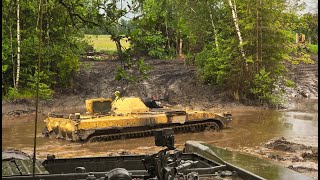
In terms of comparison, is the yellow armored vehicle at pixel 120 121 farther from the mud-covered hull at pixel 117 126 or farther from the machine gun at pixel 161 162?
the machine gun at pixel 161 162

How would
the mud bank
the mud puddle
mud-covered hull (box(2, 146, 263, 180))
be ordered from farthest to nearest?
the mud puddle < the mud bank < mud-covered hull (box(2, 146, 263, 180))

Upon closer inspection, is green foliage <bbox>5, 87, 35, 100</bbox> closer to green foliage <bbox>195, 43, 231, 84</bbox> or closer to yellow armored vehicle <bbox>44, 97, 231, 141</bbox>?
yellow armored vehicle <bbox>44, 97, 231, 141</bbox>

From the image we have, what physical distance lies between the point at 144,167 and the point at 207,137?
10966mm

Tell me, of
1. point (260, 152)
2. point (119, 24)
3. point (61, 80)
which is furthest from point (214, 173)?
point (61, 80)

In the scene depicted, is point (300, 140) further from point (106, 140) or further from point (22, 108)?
point (22, 108)

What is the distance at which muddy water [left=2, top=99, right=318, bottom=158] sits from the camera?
13562 millimetres

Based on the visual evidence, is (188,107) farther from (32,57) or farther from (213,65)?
(32,57)

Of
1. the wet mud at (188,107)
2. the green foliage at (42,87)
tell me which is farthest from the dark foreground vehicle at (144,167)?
the green foliage at (42,87)

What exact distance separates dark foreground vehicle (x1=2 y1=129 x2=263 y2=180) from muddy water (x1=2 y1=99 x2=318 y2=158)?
6.48 m

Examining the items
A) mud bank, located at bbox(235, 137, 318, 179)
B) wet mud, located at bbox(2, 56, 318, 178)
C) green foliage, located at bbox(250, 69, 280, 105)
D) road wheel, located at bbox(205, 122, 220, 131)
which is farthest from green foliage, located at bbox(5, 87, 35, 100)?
mud bank, located at bbox(235, 137, 318, 179)

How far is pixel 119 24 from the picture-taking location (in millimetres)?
3662

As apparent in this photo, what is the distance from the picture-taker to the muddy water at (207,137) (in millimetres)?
13562

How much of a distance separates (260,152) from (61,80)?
613 inches

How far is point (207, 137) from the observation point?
15.6 metres
